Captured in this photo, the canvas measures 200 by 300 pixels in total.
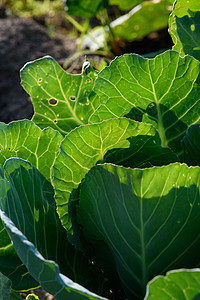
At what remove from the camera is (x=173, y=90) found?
1.11 metres

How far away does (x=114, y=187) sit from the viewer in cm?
92

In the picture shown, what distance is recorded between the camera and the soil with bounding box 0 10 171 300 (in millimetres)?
3008

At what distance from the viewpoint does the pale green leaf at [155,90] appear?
1.09 metres

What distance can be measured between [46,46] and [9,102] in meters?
0.69

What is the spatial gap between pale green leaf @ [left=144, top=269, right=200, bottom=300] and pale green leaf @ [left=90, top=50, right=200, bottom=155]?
19.2 inches

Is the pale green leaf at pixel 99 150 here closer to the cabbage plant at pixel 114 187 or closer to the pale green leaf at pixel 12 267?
the cabbage plant at pixel 114 187

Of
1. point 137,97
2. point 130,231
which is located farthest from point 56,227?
point 137,97

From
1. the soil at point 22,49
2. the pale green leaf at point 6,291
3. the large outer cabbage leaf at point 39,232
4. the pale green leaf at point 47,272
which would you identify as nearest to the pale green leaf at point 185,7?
the large outer cabbage leaf at point 39,232

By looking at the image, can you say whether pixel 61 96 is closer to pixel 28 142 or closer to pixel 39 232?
pixel 28 142

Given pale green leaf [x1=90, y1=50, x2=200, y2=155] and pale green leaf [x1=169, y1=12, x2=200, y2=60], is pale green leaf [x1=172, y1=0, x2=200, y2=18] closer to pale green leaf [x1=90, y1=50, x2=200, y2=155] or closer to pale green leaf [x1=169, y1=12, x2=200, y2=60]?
pale green leaf [x1=169, y1=12, x2=200, y2=60]

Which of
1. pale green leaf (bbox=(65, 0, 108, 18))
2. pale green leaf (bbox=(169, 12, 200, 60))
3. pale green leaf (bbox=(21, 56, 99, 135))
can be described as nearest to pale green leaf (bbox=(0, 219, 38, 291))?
pale green leaf (bbox=(21, 56, 99, 135))

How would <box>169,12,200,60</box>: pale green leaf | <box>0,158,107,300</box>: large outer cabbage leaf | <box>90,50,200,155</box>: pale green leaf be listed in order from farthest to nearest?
<box>169,12,200,60</box>: pale green leaf → <box>90,50,200,155</box>: pale green leaf → <box>0,158,107,300</box>: large outer cabbage leaf

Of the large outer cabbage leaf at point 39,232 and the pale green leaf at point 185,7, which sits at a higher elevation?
the pale green leaf at point 185,7

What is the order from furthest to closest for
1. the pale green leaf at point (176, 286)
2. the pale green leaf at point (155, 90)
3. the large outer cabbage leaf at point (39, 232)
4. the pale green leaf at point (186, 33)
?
1. the pale green leaf at point (186, 33)
2. the pale green leaf at point (155, 90)
3. the large outer cabbage leaf at point (39, 232)
4. the pale green leaf at point (176, 286)
